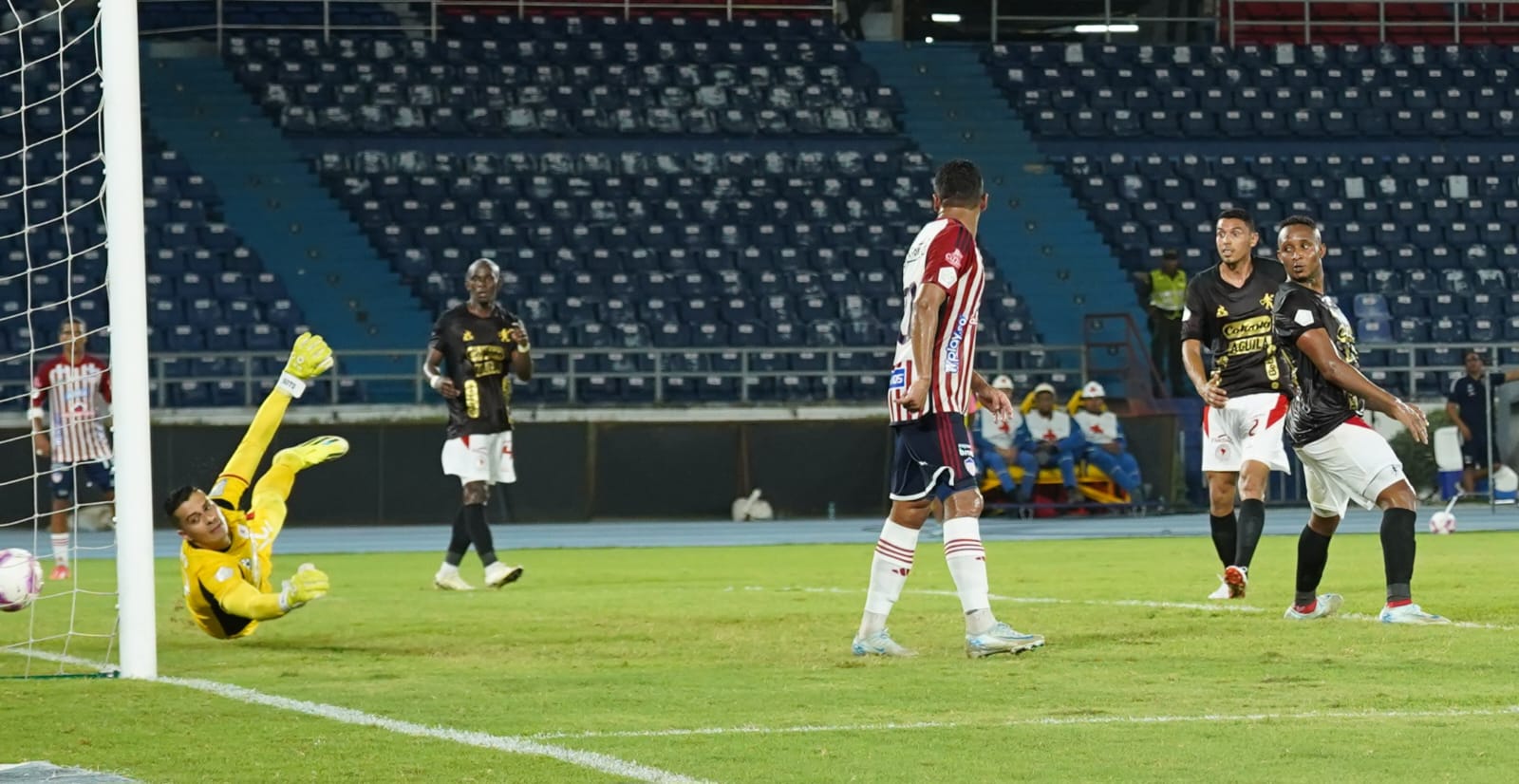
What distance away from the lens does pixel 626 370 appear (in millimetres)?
27234

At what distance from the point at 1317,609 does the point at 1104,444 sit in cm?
1415

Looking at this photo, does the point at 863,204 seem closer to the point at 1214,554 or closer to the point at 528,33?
the point at 528,33

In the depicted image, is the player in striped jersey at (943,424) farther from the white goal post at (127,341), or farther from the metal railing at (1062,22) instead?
the metal railing at (1062,22)

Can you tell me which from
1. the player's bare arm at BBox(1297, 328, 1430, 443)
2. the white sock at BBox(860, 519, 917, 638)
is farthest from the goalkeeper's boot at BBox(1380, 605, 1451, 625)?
the white sock at BBox(860, 519, 917, 638)

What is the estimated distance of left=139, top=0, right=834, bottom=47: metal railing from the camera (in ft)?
104

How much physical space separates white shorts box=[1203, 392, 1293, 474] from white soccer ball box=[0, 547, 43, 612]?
19.1 ft

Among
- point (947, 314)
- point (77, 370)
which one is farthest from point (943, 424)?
point (77, 370)

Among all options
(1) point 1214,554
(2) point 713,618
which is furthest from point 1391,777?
(1) point 1214,554

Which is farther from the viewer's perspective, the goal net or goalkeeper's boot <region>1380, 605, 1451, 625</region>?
goalkeeper's boot <region>1380, 605, 1451, 625</region>

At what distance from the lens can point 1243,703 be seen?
6.39 meters

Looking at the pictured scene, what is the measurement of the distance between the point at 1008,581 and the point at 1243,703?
664cm

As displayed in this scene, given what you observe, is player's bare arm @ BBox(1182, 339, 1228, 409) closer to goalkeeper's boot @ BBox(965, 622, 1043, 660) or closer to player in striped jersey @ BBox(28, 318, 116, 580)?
goalkeeper's boot @ BBox(965, 622, 1043, 660)

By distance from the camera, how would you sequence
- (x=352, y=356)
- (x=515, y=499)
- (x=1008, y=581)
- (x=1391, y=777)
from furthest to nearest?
(x=352, y=356)
(x=515, y=499)
(x=1008, y=581)
(x=1391, y=777)

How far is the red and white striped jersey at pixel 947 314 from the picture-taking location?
8102 mm
